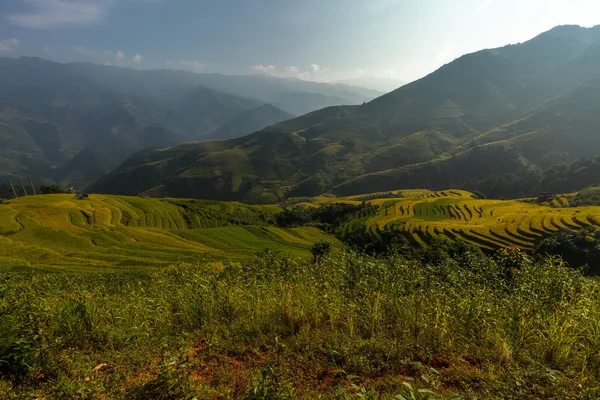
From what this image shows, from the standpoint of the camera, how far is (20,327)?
15.8ft

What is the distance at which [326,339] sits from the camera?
241 inches

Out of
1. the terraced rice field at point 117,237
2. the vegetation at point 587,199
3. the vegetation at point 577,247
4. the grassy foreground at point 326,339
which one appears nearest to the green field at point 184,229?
the terraced rice field at point 117,237

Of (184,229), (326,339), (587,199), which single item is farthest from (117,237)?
(587,199)

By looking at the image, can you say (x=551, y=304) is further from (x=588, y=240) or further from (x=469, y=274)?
(x=588, y=240)

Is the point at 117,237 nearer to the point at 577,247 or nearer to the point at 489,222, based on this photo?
the point at 577,247

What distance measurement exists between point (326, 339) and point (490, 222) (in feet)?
260

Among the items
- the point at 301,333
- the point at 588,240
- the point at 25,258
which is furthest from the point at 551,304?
the point at 588,240

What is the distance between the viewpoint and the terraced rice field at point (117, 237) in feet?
99.1

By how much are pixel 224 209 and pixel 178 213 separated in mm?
A: 26685

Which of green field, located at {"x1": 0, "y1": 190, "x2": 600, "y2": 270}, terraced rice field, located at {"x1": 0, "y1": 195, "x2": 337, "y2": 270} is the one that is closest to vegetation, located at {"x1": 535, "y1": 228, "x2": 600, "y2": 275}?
green field, located at {"x1": 0, "y1": 190, "x2": 600, "y2": 270}

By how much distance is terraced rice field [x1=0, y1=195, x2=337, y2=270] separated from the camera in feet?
99.1

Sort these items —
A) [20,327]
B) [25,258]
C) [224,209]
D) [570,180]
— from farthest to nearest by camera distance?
[570,180] → [224,209] → [25,258] → [20,327]

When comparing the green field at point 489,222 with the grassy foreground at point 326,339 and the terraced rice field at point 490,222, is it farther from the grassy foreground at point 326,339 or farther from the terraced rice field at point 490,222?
the grassy foreground at point 326,339

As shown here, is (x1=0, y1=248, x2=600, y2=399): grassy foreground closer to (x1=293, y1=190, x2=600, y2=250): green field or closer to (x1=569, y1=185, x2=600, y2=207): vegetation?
(x1=293, y1=190, x2=600, y2=250): green field
